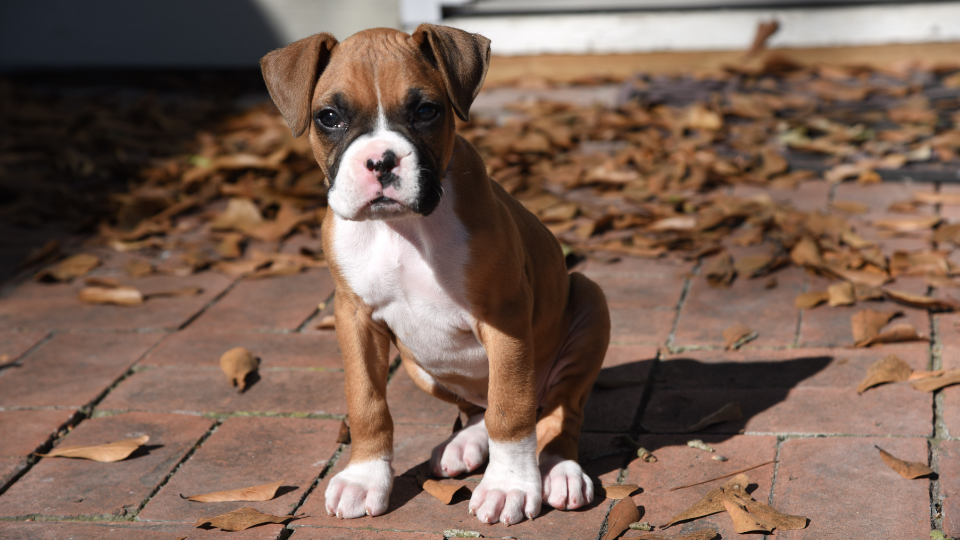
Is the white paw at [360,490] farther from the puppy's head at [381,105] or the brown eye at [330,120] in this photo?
the brown eye at [330,120]

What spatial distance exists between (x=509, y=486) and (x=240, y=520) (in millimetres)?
773

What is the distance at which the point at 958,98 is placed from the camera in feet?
22.2

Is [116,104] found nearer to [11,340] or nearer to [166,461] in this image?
[11,340]

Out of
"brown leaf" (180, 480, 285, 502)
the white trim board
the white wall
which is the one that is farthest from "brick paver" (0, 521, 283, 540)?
the white wall

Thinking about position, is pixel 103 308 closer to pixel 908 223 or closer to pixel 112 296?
pixel 112 296

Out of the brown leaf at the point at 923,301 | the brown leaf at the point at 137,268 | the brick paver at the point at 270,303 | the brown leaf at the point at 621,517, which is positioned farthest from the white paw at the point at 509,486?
the brown leaf at the point at 137,268

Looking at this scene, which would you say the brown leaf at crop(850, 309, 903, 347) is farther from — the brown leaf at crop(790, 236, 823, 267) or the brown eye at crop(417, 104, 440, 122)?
the brown eye at crop(417, 104, 440, 122)

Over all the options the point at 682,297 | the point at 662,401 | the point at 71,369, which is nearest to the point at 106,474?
the point at 71,369

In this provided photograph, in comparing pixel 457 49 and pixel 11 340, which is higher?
pixel 457 49

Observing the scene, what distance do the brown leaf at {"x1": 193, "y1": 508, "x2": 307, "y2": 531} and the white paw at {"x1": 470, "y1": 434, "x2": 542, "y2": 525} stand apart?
536 millimetres

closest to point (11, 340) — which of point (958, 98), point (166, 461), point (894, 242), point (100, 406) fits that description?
point (100, 406)

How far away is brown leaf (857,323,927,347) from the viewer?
141 inches

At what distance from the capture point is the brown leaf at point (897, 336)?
3.59 metres

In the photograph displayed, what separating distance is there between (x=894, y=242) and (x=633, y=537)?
105 inches
